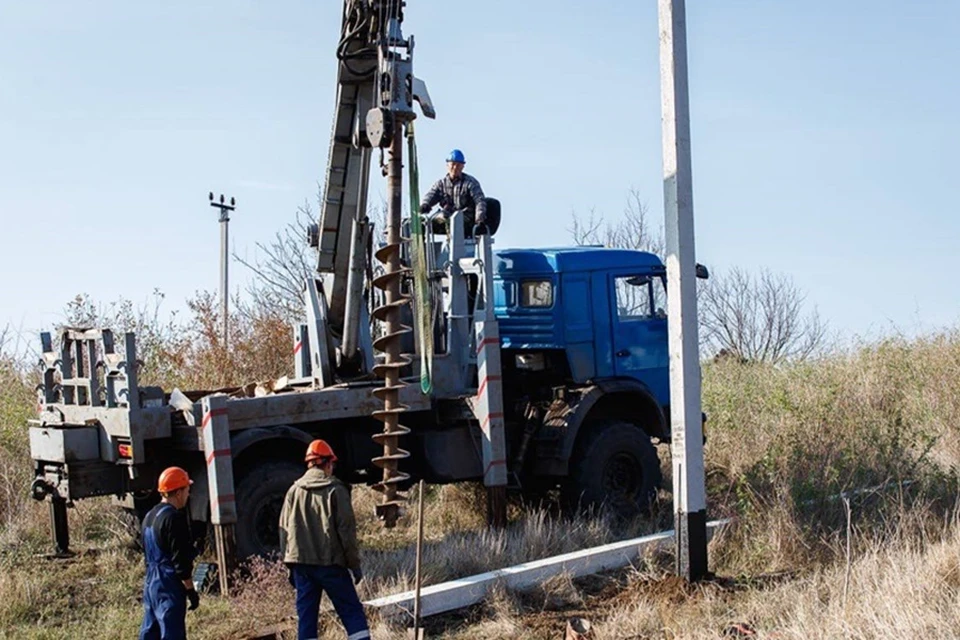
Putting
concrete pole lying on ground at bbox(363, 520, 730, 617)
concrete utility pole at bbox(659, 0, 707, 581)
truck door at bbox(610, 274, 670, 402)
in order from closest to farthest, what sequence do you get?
1. concrete pole lying on ground at bbox(363, 520, 730, 617)
2. concrete utility pole at bbox(659, 0, 707, 581)
3. truck door at bbox(610, 274, 670, 402)

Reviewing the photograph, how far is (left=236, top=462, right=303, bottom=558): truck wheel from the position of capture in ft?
33.2

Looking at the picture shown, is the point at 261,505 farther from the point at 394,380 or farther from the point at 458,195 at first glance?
the point at 458,195

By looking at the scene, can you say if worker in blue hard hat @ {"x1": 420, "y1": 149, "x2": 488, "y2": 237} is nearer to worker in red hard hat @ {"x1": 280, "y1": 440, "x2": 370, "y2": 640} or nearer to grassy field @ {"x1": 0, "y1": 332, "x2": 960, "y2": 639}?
grassy field @ {"x1": 0, "y1": 332, "x2": 960, "y2": 639}

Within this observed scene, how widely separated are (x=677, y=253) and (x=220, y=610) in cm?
468

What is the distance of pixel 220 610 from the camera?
30.2 feet

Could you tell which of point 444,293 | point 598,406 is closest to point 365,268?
point 444,293

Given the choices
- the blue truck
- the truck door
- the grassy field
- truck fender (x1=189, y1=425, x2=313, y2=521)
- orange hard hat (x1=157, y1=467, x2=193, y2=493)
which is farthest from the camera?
the truck door

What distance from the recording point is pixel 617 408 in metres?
12.9

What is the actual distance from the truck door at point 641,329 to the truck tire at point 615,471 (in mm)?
645

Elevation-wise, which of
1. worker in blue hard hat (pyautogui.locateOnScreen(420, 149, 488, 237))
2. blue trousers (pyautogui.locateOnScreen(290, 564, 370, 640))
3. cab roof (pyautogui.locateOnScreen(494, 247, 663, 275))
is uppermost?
worker in blue hard hat (pyautogui.locateOnScreen(420, 149, 488, 237))

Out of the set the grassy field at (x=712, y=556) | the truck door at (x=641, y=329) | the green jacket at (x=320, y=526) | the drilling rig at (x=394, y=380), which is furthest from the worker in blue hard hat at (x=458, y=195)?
the green jacket at (x=320, y=526)

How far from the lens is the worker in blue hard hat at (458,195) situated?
41.6ft

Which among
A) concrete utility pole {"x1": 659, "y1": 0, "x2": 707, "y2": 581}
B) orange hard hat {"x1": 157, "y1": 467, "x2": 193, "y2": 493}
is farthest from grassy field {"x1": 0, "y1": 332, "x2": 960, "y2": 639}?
orange hard hat {"x1": 157, "y1": 467, "x2": 193, "y2": 493}

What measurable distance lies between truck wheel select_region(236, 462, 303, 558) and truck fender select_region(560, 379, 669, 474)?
2989mm
